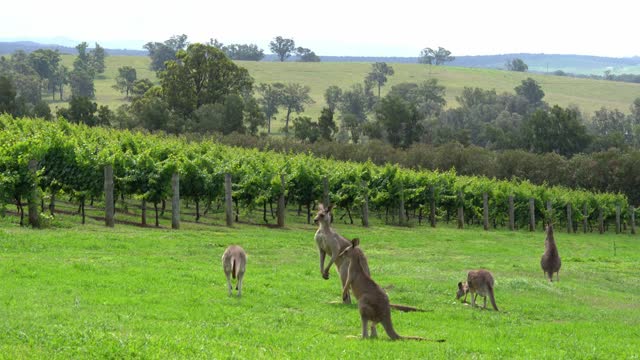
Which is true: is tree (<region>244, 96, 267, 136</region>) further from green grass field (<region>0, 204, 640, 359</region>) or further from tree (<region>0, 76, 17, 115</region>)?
green grass field (<region>0, 204, 640, 359</region>)

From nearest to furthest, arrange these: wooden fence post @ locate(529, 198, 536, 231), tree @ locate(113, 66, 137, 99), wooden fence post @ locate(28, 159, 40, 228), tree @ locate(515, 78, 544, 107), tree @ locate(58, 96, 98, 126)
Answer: wooden fence post @ locate(28, 159, 40, 228)
wooden fence post @ locate(529, 198, 536, 231)
tree @ locate(58, 96, 98, 126)
tree @ locate(113, 66, 137, 99)
tree @ locate(515, 78, 544, 107)

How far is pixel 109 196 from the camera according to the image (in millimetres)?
29078

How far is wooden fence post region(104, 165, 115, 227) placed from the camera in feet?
95.2

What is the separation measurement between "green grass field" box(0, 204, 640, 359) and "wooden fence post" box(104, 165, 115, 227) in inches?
19.1

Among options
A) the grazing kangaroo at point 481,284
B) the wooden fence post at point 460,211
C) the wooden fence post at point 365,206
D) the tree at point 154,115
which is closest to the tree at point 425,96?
the tree at point 154,115

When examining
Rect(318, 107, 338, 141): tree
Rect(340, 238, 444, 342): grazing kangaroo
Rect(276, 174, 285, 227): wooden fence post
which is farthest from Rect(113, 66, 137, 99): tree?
Rect(340, 238, 444, 342): grazing kangaroo

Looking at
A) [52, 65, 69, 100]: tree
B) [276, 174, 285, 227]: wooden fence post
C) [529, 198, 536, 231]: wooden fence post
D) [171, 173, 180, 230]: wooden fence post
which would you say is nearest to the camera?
[171, 173, 180, 230]: wooden fence post

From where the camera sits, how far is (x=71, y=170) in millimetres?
31219

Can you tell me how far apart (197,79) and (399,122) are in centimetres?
2628

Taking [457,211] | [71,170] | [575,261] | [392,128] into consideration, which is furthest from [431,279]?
[392,128]

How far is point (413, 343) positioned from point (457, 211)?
42719mm

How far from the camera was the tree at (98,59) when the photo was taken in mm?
183250

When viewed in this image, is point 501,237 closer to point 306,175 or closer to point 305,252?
point 306,175

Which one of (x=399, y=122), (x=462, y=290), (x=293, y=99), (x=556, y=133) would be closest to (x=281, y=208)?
(x=462, y=290)
